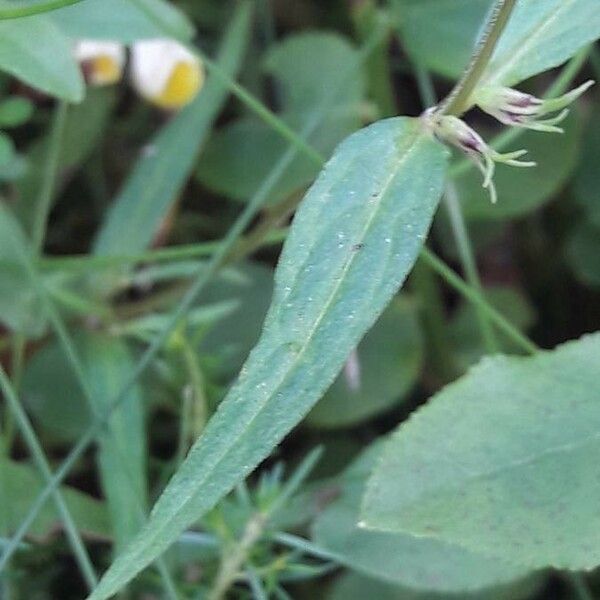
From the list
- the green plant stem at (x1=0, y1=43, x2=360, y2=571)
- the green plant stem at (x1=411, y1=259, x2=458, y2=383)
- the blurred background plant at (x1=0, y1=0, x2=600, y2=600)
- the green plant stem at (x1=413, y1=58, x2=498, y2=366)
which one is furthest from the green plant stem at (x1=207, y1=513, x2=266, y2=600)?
Answer: the green plant stem at (x1=411, y1=259, x2=458, y2=383)

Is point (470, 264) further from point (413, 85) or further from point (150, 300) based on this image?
point (413, 85)

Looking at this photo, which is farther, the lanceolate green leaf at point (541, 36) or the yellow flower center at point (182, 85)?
the yellow flower center at point (182, 85)

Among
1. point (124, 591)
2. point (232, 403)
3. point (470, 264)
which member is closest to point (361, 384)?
point (470, 264)

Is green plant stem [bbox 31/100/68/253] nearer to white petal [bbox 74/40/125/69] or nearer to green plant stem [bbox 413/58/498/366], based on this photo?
white petal [bbox 74/40/125/69]

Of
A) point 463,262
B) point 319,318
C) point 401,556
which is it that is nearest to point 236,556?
point 401,556

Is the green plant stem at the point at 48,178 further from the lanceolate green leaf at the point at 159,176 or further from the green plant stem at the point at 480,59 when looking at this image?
the green plant stem at the point at 480,59

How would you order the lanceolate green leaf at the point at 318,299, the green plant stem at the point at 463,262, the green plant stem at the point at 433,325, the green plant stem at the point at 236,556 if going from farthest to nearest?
the green plant stem at the point at 433,325 < the green plant stem at the point at 463,262 < the green plant stem at the point at 236,556 < the lanceolate green leaf at the point at 318,299


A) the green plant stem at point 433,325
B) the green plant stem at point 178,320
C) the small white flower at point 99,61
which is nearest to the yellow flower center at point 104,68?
the small white flower at point 99,61
